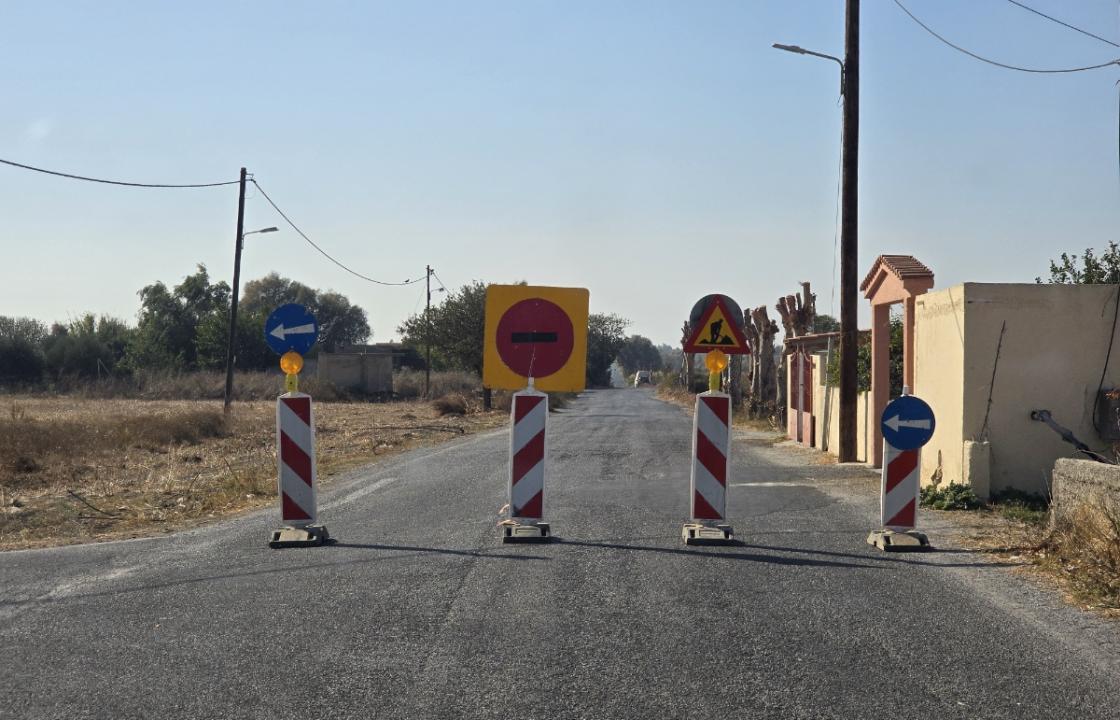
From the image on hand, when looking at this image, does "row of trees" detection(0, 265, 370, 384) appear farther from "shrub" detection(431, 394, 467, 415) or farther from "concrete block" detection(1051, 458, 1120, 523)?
"concrete block" detection(1051, 458, 1120, 523)

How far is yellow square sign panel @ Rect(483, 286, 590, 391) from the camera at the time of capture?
972cm

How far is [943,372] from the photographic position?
44.1ft

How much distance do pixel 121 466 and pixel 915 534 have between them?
14.8 metres

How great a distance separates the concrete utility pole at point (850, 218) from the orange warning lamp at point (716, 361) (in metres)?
8.94

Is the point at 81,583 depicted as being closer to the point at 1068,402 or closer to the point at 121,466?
the point at 1068,402

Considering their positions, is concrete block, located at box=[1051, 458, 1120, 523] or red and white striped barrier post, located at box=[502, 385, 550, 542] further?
red and white striped barrier post, located at box=[502, 385, 550, 542]

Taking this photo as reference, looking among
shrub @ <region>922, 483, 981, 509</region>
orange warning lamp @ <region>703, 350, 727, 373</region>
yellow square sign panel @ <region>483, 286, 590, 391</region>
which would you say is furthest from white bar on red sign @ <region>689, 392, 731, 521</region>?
shrub @ <region>922, 483, 981, 509</region>

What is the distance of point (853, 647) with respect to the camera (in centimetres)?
595

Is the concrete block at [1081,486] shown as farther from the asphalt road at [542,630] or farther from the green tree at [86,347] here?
the green tree at [86,347]

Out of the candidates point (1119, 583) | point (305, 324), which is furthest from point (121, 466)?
point (1119, 583)

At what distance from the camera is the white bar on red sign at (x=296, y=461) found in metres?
9.69

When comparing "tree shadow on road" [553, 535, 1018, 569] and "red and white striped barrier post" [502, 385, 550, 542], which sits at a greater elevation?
"red and white striped barrier post" [502, 385, 550, 542]

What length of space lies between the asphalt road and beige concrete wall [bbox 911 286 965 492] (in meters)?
2.83

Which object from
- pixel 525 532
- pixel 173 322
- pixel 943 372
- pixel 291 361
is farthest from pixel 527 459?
pixel 173 322
